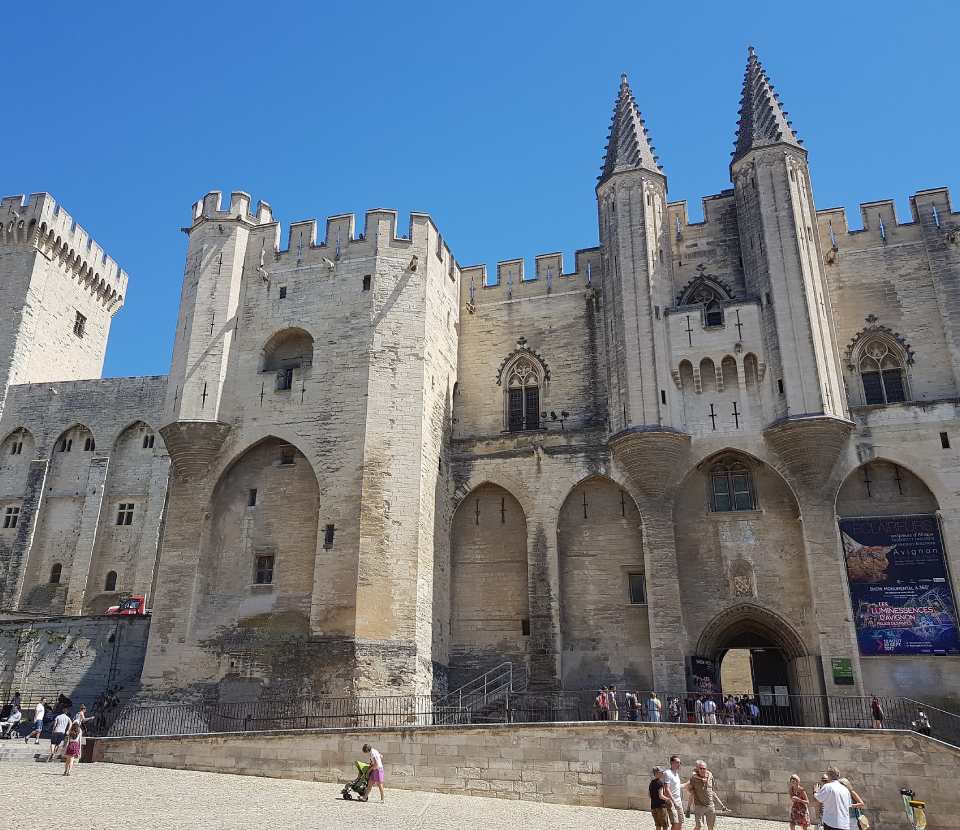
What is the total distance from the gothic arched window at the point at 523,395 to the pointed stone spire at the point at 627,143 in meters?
5.87

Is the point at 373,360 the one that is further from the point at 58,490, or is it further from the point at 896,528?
the point at 58,490

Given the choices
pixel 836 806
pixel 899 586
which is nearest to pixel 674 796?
pixel 836 806

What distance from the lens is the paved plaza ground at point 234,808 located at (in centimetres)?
1174

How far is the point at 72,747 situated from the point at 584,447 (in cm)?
1320

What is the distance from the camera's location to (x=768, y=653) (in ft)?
73.7

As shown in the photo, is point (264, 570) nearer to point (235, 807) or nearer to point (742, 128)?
point (235, 807)

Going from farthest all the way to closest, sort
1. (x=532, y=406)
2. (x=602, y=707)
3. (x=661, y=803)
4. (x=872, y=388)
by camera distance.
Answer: (x=532, y=406), (x=872, y=388), (x=602, y=707), (x=661, y=803)

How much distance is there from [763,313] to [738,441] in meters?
3.44

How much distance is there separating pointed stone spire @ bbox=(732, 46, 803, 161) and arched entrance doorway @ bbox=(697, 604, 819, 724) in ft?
40.7

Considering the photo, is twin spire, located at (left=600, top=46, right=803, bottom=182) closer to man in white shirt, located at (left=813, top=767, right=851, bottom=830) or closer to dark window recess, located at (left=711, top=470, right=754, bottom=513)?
dark window recess, located at (left=711, top=470, right=754, bottom=513)

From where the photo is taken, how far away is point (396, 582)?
20250mm

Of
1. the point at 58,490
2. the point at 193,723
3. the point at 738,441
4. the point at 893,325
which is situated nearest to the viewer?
the point at 193,723

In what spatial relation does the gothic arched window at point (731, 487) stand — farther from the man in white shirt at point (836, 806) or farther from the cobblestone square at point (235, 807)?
the man in white shirt at point (836, 806)

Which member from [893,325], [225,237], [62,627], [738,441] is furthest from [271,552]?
[893,325]
